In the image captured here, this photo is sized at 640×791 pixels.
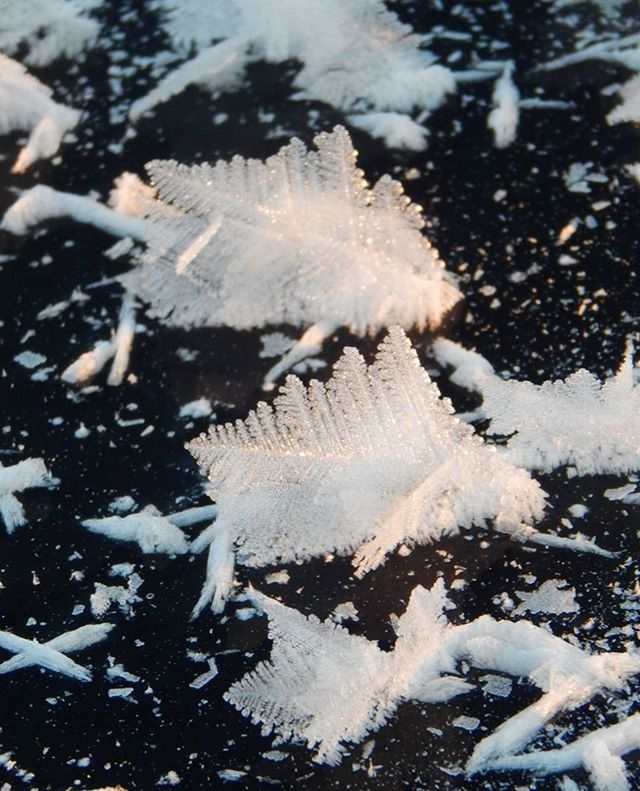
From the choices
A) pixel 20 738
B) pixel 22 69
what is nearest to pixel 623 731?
pixel 20 738

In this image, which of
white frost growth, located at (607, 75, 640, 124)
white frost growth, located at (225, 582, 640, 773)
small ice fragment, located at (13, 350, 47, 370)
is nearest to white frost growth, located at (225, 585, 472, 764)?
white frost growth, located at (225, 582, 640, 773)

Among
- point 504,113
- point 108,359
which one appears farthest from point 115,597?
point 504,113

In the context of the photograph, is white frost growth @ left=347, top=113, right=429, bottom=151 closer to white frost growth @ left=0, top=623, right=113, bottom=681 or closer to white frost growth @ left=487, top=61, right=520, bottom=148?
white frost growth @ left=487, top=61, right=520, bottom=148

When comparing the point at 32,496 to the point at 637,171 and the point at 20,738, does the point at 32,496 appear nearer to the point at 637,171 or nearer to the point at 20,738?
the point at 20,738

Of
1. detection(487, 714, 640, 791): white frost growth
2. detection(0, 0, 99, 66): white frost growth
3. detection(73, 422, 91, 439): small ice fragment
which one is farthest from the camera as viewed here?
detection(0, 0, 99, 66): white frost growth

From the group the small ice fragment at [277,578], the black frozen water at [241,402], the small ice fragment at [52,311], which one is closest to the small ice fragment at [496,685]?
the black frozen water at [241,402]

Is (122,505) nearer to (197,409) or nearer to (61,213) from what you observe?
(197,409)
